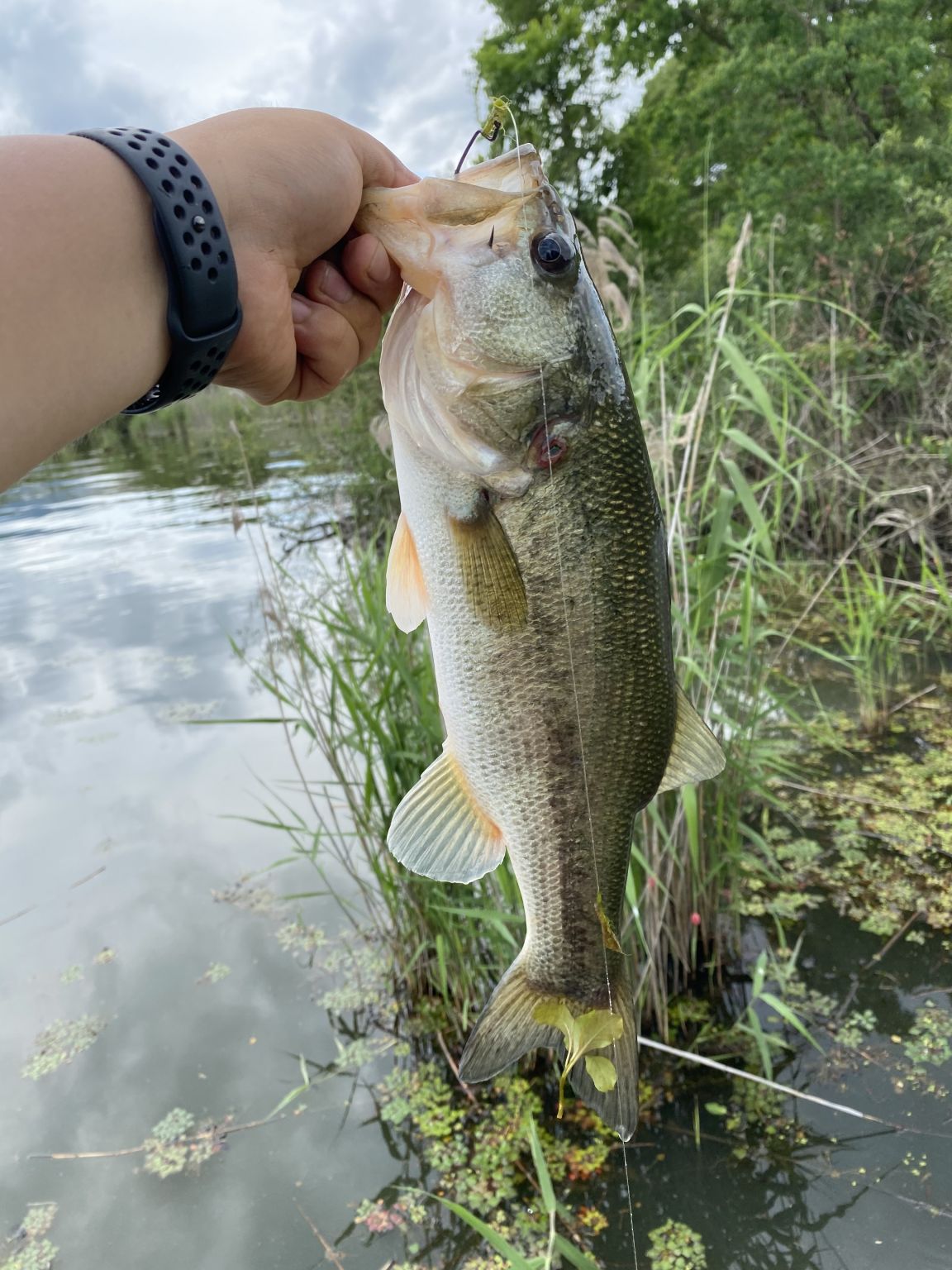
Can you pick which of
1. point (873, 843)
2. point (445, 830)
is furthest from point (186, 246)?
point (873, 843)

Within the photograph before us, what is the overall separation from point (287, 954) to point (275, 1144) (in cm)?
99

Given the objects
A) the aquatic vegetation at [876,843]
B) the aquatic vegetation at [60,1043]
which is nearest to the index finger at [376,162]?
the aquatic vegetation at [876,843]

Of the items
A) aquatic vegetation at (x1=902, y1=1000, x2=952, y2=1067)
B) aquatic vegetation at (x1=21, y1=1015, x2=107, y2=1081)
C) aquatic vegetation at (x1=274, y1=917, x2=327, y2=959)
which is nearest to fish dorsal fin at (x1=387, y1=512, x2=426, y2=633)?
aquatic vegetation at (x1=902, y1=1000, x2=952, y2=1067)

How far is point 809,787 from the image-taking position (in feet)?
14.3

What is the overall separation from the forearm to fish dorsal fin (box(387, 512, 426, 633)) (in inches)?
19.9

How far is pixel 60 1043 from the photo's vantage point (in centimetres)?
357

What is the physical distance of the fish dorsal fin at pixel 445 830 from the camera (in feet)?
4.97

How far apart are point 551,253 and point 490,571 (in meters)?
0.53

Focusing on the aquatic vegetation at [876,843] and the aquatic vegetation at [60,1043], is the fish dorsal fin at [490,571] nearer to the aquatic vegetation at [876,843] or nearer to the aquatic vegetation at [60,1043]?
the aquatic vegetation at [876,843]

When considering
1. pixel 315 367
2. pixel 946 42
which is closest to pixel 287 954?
pixel 315 367

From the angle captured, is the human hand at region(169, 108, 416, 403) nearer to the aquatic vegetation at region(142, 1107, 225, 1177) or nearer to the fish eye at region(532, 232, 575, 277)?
the fish eye at region(532, 232, 575, 277)

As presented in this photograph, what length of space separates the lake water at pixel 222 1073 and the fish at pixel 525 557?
1.55 m

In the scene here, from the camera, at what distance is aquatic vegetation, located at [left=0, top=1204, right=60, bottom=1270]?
2.67 metres

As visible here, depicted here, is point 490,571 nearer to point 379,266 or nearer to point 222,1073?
point 379,266
